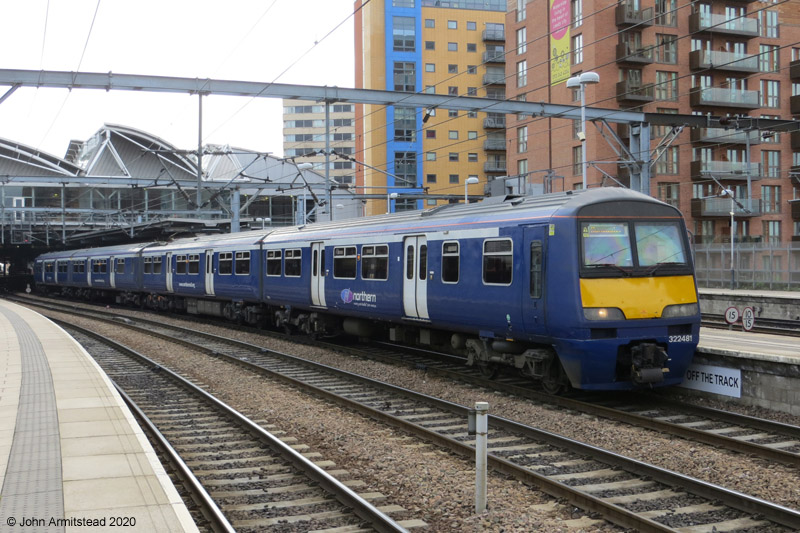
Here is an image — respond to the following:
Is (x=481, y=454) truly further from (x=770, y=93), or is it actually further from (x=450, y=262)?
(x=770, y=93)

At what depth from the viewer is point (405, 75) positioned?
256 feet

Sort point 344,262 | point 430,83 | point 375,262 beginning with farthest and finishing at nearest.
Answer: point 430,83, point 344,262, point 375,262

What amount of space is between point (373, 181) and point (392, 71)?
1084 centimetres

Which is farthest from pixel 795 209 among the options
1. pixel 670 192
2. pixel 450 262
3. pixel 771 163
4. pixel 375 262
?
pixel 450 262

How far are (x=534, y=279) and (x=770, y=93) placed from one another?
161ft

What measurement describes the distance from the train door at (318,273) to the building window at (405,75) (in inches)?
2318

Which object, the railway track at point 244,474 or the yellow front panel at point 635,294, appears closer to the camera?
the railway track at point 244,474

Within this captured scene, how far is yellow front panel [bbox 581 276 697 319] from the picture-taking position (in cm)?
1158

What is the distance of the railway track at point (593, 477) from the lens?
6801 mm

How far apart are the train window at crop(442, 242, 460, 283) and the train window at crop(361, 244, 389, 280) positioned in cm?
246

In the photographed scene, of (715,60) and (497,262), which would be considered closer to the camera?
(497,262)

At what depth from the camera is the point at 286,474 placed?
28.2ft

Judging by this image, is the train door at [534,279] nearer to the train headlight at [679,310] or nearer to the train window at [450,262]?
the train headlight at [679,310]

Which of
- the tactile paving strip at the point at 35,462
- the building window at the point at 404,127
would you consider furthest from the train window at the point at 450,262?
the building window at the point at 404,127
